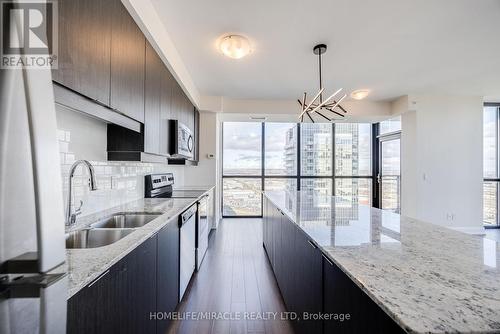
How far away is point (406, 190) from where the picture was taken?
15.6 ft

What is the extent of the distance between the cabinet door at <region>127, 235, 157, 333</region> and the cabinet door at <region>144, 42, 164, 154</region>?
948 mm

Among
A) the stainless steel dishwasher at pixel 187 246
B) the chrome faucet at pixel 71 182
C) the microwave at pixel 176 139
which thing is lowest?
the stainless steel dishwasher at pixel 187 246

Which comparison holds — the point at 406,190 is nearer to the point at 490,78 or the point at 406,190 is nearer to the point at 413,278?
the point at 490,78

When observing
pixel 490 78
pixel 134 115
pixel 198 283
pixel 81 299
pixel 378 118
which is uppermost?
pixel 490 78

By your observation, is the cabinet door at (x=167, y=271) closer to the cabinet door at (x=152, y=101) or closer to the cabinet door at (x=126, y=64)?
the cabinet door at (x=152, y=101)

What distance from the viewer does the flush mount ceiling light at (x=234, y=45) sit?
101 inches

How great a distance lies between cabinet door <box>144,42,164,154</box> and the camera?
78.9 inches

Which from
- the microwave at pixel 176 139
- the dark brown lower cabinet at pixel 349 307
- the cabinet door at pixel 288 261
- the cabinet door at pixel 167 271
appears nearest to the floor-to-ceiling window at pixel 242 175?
the microwave at pixel 176 139

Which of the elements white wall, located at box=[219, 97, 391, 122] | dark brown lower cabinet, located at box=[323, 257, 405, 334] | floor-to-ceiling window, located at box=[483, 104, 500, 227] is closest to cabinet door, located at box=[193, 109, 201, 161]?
white wall, located at box=[219, 97, 391, 122]

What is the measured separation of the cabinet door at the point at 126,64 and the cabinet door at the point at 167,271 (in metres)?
0.92

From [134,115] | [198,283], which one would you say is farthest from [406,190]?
[134,115]

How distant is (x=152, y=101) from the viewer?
2.13m

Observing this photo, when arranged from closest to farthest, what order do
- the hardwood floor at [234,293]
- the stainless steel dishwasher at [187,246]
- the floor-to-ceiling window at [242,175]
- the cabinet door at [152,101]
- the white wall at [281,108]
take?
1. the hardwood floor at [234,293]
2. the cabinet door at [152,101]
3. the stainless steel dishwasher at [187,246]
4. the white wall at [281,108]
5. the floor-to-ceiling window at [242,175]

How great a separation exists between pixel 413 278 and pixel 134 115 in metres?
1.89
